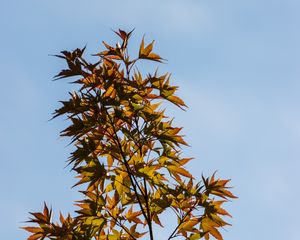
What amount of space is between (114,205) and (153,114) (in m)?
0.77

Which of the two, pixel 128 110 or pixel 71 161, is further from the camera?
pixel 128 110

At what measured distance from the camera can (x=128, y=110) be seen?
3.70 m

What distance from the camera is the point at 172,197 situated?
368cm

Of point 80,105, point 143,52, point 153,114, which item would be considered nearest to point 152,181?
point 153,114

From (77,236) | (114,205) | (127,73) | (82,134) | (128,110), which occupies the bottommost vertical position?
(77,236)

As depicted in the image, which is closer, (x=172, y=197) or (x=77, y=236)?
(x=77, y=236)

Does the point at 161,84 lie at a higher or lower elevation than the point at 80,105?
higher

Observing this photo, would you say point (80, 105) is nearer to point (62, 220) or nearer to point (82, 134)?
point (82, 134)

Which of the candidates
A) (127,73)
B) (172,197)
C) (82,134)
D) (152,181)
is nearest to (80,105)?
(82,134)

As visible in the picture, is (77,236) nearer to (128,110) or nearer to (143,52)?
(128,110)

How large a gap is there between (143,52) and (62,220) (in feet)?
4.69

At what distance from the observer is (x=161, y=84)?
12.3 ft

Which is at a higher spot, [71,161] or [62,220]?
[71,161]

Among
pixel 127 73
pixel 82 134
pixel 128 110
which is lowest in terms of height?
pixel 82 134
